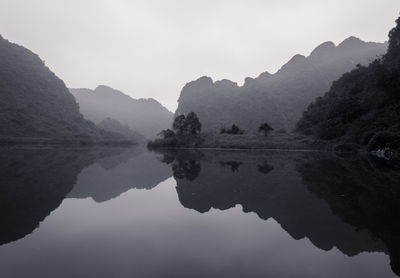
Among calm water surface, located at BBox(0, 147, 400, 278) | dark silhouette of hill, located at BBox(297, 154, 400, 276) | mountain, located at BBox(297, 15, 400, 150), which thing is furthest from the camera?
mountain, located at BBox(297, 15, 400, 150)

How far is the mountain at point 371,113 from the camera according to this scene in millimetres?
59575

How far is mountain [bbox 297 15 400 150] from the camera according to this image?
195 ft

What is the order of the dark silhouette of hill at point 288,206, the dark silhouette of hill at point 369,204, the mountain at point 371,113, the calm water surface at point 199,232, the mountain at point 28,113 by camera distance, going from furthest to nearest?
the mountain at point 28,113, the mountain at point 371,113, the dark silhouette of hill at point 369,204, the dark silhouette of hill at point 288,206, the calm water surface at point 199,232

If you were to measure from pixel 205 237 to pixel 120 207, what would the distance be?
5.92 metres

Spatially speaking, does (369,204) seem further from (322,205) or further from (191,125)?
(191,125)

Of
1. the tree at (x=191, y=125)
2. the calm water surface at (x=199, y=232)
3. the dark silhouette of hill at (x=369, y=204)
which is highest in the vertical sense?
the tree at (x=191, y=125)

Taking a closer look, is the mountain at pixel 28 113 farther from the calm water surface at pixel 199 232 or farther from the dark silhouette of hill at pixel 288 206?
→ the calm water surface at pixel 199 232

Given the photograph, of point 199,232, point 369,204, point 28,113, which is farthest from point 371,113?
point 28,113

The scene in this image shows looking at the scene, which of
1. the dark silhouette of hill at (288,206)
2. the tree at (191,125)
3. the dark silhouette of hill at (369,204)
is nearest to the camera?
the dark silhouette of hill at (288,206)

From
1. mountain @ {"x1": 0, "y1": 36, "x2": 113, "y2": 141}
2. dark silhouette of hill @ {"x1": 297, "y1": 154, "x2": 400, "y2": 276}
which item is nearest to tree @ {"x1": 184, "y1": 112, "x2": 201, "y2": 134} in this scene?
mountain @ {"x1": 0, "y1": 36, "x2": 113, "y2": 141}

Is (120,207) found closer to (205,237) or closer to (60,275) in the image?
(205,237)

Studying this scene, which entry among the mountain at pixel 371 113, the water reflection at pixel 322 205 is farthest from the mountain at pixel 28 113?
the water reflection at pixel 322 205

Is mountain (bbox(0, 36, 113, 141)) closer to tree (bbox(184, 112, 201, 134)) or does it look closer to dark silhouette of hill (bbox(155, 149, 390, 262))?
tree (bbox(184, 112, 201, 134))

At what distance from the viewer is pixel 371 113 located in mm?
73875
